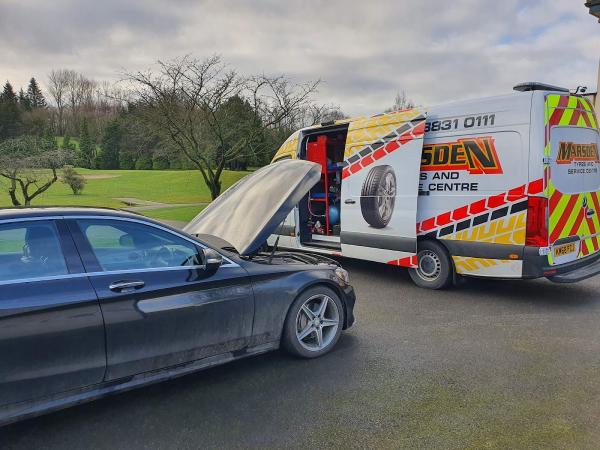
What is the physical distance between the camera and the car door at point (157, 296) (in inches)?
109

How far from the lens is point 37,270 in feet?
8.52

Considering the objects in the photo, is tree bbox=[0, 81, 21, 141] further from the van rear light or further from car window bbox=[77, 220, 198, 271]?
the van rear light

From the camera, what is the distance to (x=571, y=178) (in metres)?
5.23

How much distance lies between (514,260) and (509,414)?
271 cm

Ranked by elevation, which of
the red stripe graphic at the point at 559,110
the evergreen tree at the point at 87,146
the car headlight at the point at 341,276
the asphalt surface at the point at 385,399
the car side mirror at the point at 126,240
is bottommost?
the asphalt surface at the point at 385,399

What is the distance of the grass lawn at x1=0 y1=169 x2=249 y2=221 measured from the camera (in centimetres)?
1814

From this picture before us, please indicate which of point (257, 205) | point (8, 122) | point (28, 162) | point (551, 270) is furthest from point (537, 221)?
point (8, 122)

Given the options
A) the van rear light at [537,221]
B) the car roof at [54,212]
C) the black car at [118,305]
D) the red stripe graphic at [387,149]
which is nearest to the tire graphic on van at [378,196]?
the red stripe graphic at [387,149]

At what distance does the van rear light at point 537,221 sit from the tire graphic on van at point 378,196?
183 cm

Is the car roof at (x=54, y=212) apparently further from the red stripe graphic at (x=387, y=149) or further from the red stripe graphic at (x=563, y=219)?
the red stripe graphic at (x=563, y=219)

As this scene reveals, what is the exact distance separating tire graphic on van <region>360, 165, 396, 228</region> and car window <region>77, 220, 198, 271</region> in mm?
3737

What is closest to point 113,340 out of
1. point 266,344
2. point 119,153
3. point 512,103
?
point 266,344

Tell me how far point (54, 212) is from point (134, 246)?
0.56 meters

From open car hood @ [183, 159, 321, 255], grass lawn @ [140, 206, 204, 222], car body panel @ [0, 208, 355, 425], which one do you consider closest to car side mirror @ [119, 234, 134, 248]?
car body panel @ [0, 208, 355, 425]
